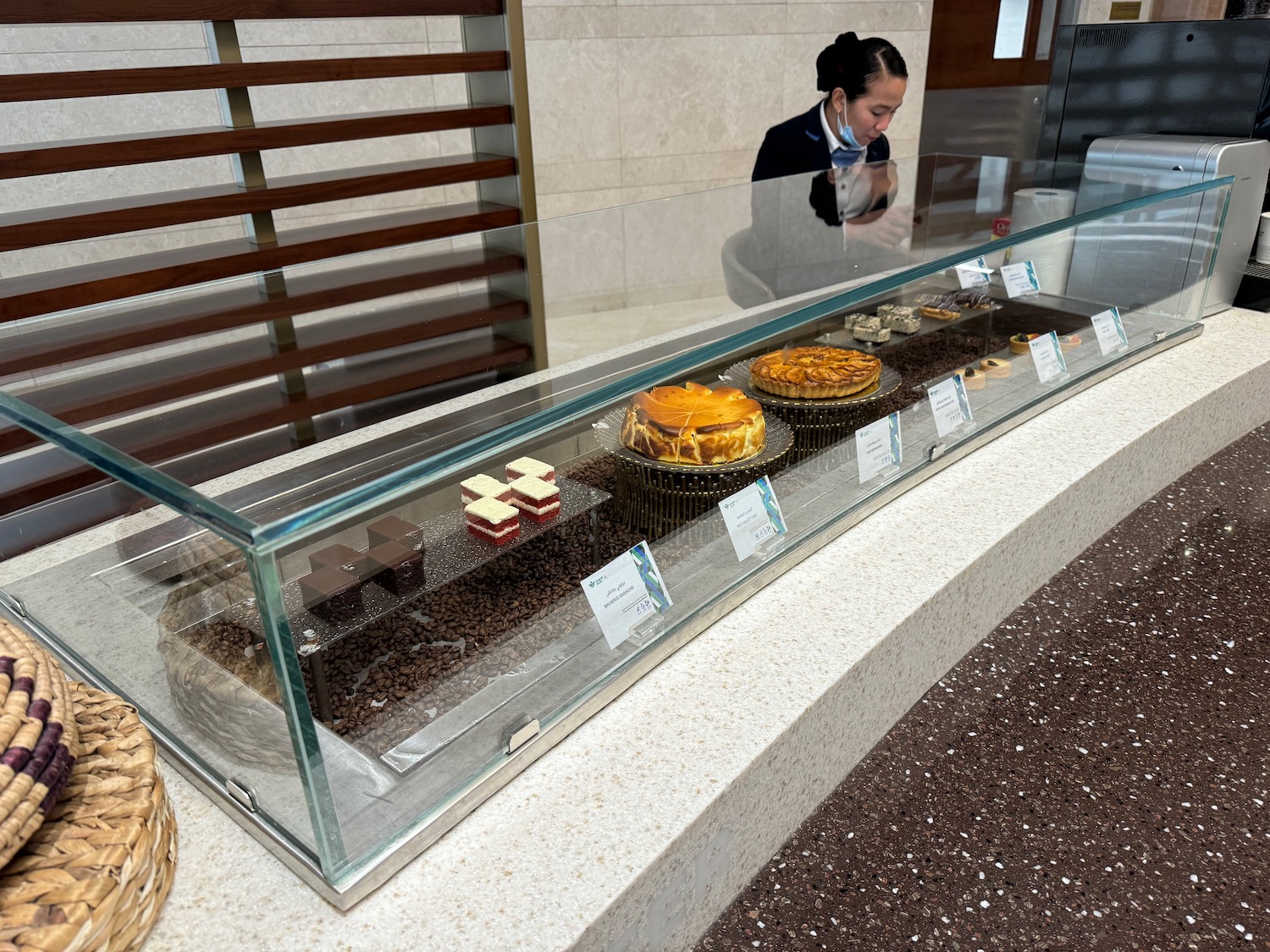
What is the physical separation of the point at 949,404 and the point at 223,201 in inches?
57.3

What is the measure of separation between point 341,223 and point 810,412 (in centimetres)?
161

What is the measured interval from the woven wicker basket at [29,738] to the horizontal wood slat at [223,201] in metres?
1.27

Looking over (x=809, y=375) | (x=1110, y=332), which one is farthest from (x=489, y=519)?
(x=1110, y=332)

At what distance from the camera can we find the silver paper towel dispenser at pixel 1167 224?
5.15 ft

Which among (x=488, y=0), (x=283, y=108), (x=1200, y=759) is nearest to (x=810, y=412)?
(x=1200, y=759)

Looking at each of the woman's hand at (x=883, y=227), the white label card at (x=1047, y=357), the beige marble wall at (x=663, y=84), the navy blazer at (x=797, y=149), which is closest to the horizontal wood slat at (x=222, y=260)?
the beige marble wall at (x=663, y=84)

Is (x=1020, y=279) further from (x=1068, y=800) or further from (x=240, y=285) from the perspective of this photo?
(x=240, y=285)

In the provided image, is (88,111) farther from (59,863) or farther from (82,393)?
(59,863)

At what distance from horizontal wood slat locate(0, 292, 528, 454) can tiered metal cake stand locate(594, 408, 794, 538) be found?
20cm

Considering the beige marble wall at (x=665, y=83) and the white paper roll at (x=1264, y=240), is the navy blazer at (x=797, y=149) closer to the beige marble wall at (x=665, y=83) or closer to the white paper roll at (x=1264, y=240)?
the beige marble wall at (x=665, y=83)

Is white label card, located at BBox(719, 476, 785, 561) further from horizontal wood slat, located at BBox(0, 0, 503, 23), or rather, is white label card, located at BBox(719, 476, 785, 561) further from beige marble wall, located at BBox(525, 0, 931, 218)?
beige marble wall, located at BBox(525, 0, 931, 218)

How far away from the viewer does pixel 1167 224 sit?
1621 millimetres

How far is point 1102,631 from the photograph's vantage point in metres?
1.17

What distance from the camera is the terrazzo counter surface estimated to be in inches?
25.4
